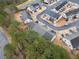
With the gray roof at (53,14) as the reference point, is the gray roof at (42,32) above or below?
above

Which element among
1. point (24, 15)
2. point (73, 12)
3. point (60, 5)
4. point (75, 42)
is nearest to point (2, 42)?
point (24, 15)

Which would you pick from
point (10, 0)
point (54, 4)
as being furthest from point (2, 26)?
point (54, 4)

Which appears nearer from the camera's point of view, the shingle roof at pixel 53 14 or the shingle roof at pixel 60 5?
the shingle roof at pixel 53 14

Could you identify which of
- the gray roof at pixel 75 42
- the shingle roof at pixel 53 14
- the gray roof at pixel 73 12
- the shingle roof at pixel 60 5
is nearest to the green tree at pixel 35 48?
the gray roof at pixel 75 42

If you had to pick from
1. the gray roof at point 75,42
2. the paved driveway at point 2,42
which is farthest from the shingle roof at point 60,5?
the paved driveway at point 2,42

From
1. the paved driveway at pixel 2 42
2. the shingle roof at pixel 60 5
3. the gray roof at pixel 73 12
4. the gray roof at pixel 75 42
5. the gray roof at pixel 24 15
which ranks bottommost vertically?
the paved driveway at pixel 2 42

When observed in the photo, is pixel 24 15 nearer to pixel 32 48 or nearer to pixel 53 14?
pixel 53 14

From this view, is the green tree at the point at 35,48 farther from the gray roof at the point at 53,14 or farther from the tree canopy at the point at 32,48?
the gray roof at the point at 53,14

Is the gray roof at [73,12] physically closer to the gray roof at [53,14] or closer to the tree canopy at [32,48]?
the gray roof at [53,14]

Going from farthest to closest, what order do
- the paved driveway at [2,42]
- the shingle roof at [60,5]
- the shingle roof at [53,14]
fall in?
the shingle roof at [60,5] < the shingle roof at [53,14] < the paved driveway at [2,42]

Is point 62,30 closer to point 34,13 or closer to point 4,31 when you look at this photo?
point 34,13

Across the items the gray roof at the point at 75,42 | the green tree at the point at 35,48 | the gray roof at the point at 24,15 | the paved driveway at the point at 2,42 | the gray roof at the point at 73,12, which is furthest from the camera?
the gray roof at the point at 24,15
